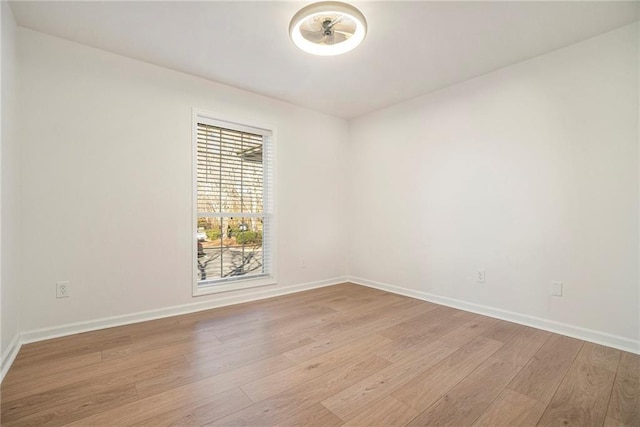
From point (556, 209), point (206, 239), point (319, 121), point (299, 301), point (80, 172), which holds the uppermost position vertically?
point (319, 121)

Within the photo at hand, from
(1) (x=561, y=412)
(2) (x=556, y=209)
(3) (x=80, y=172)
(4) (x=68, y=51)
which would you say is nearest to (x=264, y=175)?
(3) (x=80, y=172)

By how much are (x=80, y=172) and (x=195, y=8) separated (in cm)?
167

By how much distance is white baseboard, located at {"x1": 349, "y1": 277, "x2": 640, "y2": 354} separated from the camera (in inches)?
89.7

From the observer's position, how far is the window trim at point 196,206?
316 centimetres

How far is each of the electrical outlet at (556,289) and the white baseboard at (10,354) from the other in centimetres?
407

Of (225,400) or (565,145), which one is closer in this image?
(225,400)

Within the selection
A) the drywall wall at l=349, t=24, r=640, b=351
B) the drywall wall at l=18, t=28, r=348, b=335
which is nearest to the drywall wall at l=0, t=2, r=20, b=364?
the drywall wall at l=18, t=28, r=348, b=335

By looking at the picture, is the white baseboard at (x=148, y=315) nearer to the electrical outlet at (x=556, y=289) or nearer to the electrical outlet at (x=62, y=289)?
the electrical outlet at (x=62, y=289)

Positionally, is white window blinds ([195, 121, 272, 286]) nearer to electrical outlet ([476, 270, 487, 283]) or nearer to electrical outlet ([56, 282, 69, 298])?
electrical outlet ([56, 282, 69, 298])

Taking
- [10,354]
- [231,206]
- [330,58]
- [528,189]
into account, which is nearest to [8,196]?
[10,354]

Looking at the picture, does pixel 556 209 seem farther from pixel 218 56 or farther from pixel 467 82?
pixel 218 56

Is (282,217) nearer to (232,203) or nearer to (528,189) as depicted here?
(232,203)

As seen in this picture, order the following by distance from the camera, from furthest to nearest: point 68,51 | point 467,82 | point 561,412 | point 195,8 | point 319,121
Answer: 1. point 319,121
2. point 467,82
3. point 68,51
4. point 195,8
5. point 561,412

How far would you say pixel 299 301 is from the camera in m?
3.52
